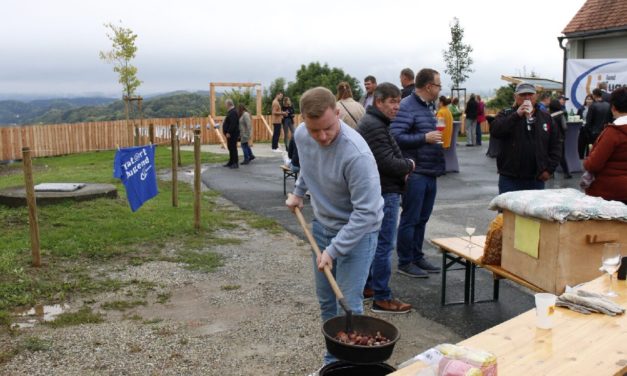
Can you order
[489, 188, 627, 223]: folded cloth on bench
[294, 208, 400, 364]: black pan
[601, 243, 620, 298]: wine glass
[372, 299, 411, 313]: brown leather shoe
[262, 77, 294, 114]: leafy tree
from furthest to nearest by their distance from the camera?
1. [262, 77, 294, 114]: leafy tree
2. [372, 299, 411, 313]: brown leather shoe
3. [489, 188, 627, 223]: folded cloth on bench
4. [601, 243, 620, 298]: wine glass
5. [294, 208, 400, 364]: black pan

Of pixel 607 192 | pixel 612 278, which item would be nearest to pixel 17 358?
pixel 612 278

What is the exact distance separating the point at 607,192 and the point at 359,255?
2853 mm

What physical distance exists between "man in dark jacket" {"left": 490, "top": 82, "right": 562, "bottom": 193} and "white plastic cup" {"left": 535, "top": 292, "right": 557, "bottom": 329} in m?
3.11

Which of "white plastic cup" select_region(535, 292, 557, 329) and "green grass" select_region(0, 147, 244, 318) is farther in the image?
"green grass" select_region(0, 147, 244, 318)

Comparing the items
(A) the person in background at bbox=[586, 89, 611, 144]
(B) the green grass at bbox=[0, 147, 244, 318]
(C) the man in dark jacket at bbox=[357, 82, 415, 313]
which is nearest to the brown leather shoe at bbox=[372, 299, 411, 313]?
(C) the man in dark jacket at bbox=[357, 82, 415, 313]

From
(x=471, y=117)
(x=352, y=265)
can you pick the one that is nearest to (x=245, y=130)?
(x=471, y=117)

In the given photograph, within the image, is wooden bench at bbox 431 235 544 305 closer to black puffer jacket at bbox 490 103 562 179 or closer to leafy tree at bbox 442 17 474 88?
black puffer jacket at bbox 490 103 562 179

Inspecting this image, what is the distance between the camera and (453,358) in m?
2.41

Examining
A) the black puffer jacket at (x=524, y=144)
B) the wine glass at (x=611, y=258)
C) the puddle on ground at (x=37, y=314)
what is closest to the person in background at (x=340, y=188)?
the wine glass at (x=611, y=258)

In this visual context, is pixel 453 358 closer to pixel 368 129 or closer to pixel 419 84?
pixel 368 129

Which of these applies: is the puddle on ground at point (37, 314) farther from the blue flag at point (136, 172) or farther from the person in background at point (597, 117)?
the person in background at point (597, 117)

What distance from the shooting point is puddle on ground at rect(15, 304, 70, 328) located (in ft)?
17.1

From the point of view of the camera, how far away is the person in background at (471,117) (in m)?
21.1

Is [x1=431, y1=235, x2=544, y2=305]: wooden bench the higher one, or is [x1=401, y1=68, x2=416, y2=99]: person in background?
[x1=401, y1=68, x2=416, y2=99]: person in background
